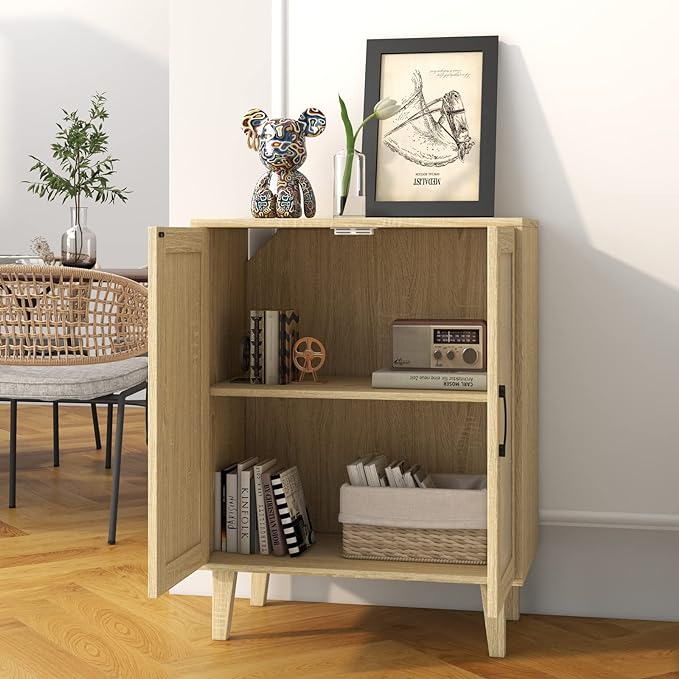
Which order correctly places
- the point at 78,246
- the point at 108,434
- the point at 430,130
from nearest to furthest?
1. the point at 430,130
2. the point at 78,246
3. the point at 108,434

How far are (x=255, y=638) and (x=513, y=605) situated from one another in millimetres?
623

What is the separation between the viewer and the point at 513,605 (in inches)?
105

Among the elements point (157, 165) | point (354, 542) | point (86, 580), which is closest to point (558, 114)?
point (354, 542)

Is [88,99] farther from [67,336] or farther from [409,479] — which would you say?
[409,479]

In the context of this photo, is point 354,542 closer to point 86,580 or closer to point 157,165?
point 86,580

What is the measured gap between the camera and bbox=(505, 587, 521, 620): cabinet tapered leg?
266 cm

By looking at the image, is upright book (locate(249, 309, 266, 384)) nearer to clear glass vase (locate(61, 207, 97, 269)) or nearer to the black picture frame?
the black picture frame

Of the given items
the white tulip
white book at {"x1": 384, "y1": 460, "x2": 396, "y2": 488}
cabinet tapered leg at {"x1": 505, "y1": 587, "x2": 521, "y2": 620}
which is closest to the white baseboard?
cabinet tapered leg at {"x1": 505, "y1": 587, "x2": 521, "y2": 620}

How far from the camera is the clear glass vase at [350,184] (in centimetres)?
258

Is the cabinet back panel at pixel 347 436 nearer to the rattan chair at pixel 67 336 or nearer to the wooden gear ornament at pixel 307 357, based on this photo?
the wooden gear ornament at pixel 307 357

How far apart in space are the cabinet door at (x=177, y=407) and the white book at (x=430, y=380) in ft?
1.28

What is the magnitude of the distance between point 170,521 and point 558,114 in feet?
4.34

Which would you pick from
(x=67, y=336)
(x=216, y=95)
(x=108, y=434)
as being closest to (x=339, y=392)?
(x=216, y=95)

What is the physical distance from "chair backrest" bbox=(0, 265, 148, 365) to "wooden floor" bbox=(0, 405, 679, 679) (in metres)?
0.60
